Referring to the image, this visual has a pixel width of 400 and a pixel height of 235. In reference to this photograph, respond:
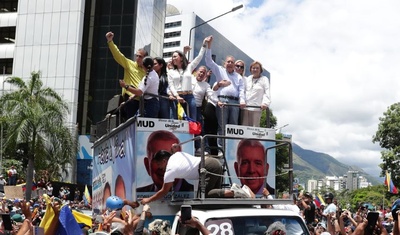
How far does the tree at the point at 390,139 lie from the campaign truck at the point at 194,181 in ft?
120

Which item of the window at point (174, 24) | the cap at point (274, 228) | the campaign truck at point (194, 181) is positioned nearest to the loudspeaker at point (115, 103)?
the campaign truck at point (194, 181)

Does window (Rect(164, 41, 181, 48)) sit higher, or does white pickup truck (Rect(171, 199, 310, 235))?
window (Rect(164, 41, 181, 48))

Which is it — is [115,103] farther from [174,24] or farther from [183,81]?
[174,24]

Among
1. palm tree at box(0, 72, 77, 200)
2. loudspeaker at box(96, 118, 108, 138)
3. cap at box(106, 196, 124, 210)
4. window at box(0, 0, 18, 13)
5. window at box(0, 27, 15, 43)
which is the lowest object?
cap at box(106, 196, 124, 210)

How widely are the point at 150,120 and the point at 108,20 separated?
4814cm

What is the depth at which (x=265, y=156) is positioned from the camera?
28.0 ft

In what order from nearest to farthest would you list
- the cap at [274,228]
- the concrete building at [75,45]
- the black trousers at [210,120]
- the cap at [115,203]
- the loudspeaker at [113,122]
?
the cap at [274,228]
the cap at [115,203]
the loudspeaker at [113,122]
the black trousers at [210,120]
the concrete building at [75,45]

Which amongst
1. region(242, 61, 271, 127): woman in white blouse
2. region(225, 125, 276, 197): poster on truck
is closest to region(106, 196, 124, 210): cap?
region(225, 125, 276, 197): poster on truck

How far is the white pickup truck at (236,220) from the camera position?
6.63 meters

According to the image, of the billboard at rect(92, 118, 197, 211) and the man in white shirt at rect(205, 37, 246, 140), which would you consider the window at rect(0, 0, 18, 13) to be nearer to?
the man in white shirt at rect(205, 37, 246, 140)

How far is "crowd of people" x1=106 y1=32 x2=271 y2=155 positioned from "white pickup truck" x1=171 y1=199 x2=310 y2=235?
161cm

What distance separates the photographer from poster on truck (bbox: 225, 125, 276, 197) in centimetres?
828

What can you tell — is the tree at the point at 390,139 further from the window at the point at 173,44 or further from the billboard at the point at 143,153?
the window at the point at 173,44

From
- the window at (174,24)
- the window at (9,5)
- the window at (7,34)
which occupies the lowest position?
the window at (7,34)
